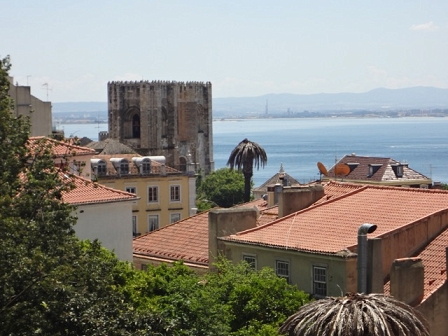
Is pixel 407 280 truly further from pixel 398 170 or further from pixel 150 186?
pixel 398 170

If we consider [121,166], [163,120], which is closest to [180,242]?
[121,166]

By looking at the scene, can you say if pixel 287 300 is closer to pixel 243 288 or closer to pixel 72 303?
pixel 243 288

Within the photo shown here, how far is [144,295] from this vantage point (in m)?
27.6

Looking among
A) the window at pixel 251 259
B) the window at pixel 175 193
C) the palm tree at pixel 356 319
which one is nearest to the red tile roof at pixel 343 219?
the window at pixel 251 259

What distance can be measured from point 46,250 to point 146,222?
54055 mm

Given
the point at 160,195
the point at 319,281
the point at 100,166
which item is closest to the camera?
the point at 319,281

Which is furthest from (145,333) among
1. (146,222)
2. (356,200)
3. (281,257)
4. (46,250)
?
(146,222)

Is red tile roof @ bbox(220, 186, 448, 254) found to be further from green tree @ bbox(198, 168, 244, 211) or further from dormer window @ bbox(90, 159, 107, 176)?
green tree @ bbox(198, 168, 244, 211)

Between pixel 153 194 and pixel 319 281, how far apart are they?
4994cm

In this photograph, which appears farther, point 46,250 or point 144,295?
point 144,295

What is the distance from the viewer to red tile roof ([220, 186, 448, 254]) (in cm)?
2936

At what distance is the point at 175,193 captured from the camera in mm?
79188

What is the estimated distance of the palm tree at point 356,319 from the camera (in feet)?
54.6

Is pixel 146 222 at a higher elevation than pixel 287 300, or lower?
lower
